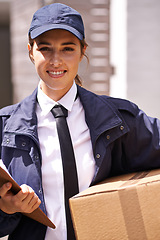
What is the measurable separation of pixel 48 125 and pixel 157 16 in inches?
102

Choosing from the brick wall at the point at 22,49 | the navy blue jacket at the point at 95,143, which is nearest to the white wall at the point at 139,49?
the brick wall at the point at 22,49

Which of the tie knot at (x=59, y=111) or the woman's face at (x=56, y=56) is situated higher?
the woman's face at (x=56, y=56)

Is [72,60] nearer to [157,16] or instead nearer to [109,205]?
[109,205]

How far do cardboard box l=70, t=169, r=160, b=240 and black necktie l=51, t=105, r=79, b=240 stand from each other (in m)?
0.16

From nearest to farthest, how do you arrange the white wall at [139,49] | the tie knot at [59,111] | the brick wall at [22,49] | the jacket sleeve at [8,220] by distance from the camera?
the jacket sleeve at [8,220] < the tie knot at [59,111] < the white wall at [139,49] < the brick wall at [22,49]

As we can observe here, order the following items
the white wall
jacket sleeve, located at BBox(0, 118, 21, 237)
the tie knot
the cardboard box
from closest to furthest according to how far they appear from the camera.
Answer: the cardboard box
jacket sleeve, located at BBox(0, 118, 21, 237)
the tie knot
the white wall

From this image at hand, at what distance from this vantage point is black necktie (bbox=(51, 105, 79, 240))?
1.44 metres

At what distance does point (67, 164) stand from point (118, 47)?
2714 mm

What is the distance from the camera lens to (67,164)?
1466 millimetres

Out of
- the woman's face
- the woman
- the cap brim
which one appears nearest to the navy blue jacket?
the woman

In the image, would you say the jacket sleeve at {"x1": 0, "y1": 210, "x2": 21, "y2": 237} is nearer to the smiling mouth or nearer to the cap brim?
the smiling mouth

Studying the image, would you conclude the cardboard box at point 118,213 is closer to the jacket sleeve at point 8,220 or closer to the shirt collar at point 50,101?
the jacket sleeve at point 8,220

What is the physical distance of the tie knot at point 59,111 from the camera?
1.54 m

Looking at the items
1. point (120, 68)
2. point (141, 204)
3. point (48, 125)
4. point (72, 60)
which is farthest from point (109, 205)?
point (120, 68)
